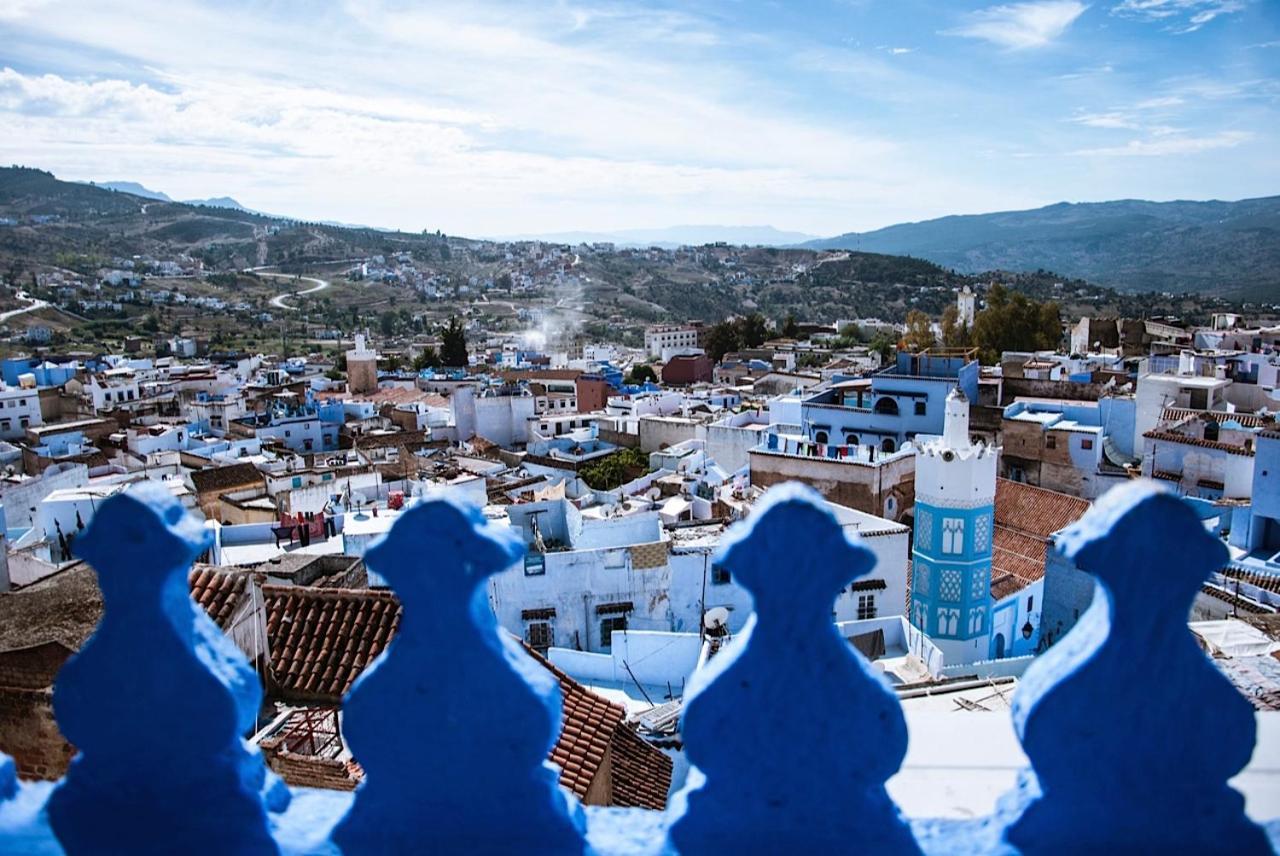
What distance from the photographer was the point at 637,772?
7809 mm

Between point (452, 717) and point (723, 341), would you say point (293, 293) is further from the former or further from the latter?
point (452, 717)

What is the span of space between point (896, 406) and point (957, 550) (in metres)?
11.7

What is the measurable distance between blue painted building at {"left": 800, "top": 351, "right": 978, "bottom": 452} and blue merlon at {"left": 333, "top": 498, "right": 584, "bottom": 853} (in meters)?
24.3

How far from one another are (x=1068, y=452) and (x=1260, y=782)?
24323 mm

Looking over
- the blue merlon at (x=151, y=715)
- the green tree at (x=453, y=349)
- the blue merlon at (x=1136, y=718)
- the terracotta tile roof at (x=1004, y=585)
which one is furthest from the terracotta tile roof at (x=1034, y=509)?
the green tree at (x=453, y=349)

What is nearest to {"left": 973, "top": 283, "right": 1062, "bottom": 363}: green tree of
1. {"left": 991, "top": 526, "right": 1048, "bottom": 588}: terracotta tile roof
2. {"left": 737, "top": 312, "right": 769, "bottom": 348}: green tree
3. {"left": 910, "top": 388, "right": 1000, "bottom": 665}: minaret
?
{"left": 737, "top": 312, "right": 769, "bottom": 348}: green tree

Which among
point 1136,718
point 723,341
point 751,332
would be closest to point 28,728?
point 1136,718

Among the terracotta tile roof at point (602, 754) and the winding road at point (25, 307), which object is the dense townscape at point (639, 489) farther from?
the winding road at point (25, 307)

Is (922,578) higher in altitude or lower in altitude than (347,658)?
lower

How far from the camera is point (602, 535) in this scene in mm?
15773

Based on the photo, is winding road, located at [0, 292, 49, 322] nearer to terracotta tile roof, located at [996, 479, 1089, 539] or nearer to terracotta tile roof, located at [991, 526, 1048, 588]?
terracotta tile roof, located at [996, 479, 1089, 539]

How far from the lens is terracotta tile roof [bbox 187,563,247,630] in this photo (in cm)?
699

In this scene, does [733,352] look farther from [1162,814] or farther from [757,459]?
[1162,814]

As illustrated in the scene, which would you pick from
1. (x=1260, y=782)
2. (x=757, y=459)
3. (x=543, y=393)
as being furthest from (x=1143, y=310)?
(x=1260, y=782)
